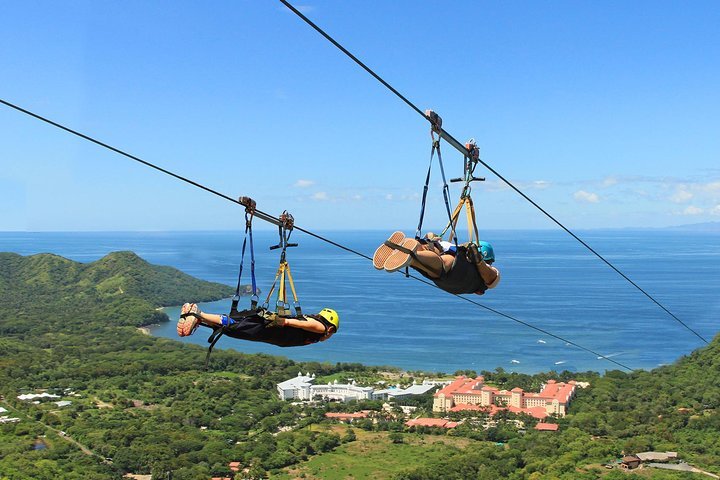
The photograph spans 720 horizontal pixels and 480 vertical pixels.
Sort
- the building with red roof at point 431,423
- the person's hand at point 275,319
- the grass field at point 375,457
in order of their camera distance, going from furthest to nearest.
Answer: the building with red roof at point 431,423, the grass field at point 375,457, the person's hand at point 275,319

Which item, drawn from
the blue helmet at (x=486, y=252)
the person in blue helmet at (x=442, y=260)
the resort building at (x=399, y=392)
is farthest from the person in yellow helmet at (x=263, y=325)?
the resort building at (x=399, y=392)

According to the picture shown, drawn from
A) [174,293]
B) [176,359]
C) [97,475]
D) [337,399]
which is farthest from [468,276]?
[174,293]

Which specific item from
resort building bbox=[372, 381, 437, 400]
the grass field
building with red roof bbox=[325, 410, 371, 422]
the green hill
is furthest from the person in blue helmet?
the green hill

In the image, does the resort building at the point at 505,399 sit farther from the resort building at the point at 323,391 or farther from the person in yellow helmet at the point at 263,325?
the person in yellow helmet at the point at 263,325

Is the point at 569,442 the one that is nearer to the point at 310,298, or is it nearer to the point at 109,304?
the point at 310,298

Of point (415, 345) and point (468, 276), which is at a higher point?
point (468, 276)

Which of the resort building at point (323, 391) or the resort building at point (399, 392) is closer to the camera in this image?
the resort building at point (399, 392)
